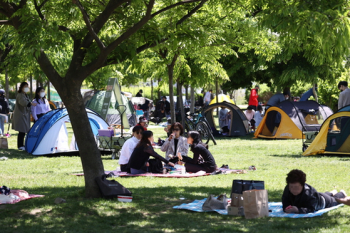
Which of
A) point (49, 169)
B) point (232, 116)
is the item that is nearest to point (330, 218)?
point (49, 169)

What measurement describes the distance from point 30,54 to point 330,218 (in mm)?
4428

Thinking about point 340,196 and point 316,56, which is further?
point 316,56

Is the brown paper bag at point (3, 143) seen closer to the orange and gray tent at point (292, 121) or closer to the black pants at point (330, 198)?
the orange and gray tent at point (292, 121)

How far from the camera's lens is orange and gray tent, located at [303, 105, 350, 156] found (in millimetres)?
12914

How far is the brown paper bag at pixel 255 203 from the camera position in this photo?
6.01 metres

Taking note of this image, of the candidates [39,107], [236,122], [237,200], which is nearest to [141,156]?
[237,200]

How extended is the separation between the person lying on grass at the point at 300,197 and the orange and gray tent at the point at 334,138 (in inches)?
270

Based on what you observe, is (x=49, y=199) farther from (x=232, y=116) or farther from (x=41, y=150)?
(x=232, y=116)

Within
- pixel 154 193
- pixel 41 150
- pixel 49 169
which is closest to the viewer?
pixel 154 193

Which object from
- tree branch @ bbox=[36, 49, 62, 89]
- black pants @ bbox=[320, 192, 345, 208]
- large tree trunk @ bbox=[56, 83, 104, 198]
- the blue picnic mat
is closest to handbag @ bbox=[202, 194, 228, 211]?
the blue picnic mat

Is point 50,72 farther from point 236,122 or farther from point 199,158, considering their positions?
point 236,122

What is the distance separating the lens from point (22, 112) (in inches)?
588

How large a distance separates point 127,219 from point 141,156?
3.99 meters

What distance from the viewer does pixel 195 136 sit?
10.1 meters
